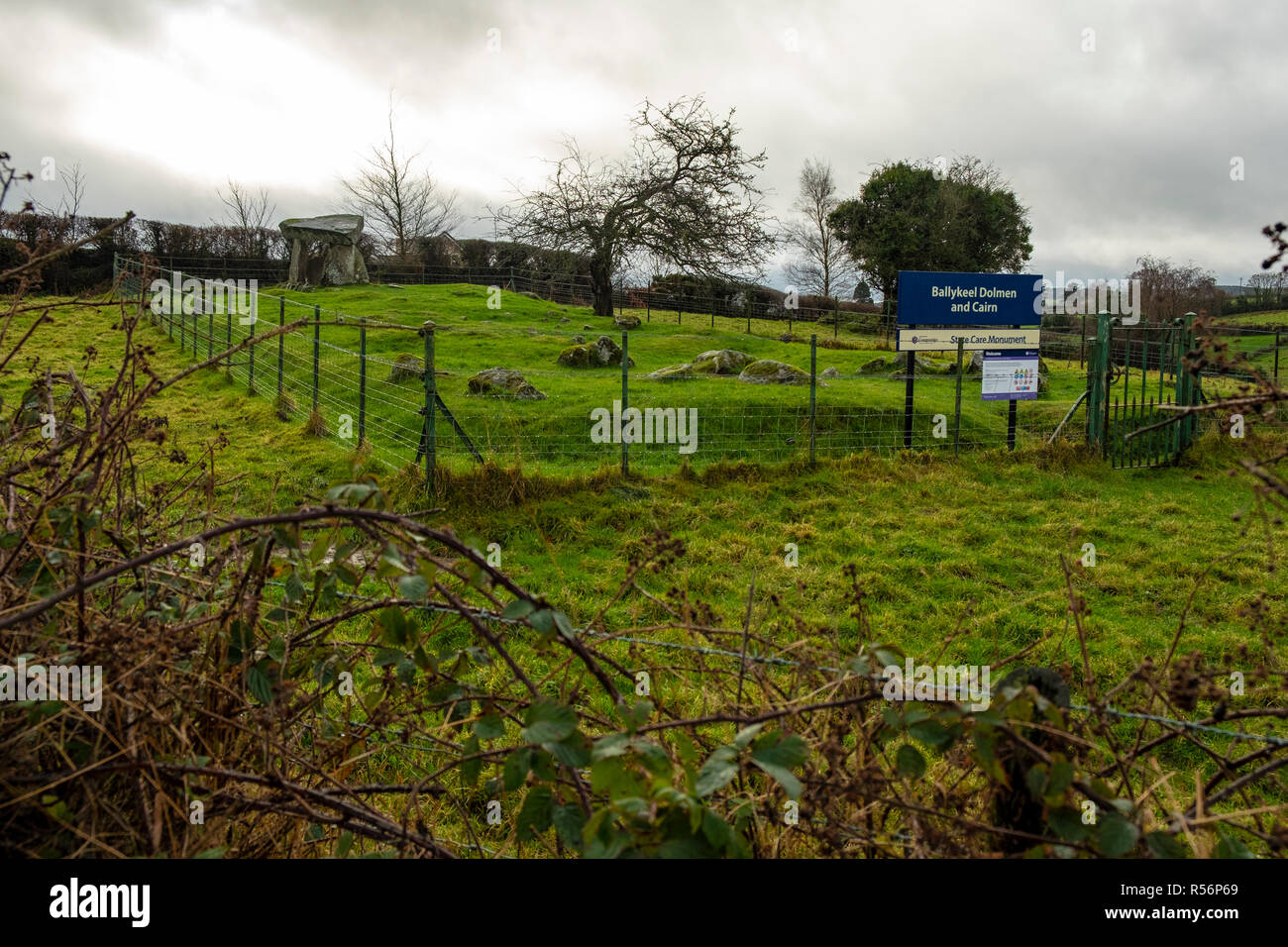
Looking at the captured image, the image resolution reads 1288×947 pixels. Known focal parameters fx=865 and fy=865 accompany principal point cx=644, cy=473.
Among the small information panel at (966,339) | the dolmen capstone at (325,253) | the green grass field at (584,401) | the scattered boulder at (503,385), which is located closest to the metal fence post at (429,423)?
the green grass field at (584,401)

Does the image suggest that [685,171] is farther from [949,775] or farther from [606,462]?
[949,775]

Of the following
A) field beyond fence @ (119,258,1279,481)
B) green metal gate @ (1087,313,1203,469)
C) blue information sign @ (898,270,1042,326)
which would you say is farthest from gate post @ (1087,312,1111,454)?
blue information sign @ (898,270,1042,326)

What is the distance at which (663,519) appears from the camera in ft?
26.6

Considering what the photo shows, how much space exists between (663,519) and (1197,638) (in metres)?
4.27

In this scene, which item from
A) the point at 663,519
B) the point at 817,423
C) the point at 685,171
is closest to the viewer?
the point at 663,519

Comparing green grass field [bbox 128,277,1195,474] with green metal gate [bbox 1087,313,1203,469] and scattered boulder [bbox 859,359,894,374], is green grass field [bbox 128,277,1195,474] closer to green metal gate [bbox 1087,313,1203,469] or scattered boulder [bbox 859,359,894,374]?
A: scattered boulder [bbox 859,359,894,374]

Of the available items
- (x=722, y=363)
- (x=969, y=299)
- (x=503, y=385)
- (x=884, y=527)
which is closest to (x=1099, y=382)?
(x=969, y=299)

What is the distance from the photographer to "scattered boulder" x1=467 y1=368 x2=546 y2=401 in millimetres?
11484

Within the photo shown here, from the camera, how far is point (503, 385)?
1159 centimetres

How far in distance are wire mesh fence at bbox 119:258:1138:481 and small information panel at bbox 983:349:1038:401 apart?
→ 0.54 meters

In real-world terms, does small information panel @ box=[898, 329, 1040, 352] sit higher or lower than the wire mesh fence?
higher

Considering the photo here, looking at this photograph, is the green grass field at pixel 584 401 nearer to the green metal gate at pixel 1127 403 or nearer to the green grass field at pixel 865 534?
the green grass field at pixel 865 534

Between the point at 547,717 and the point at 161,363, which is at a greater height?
the point at 161,363
